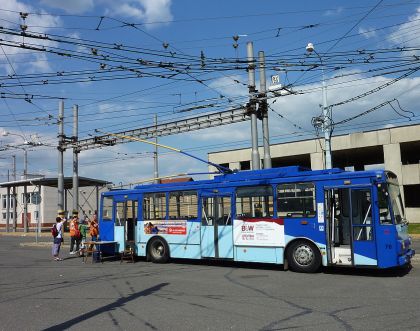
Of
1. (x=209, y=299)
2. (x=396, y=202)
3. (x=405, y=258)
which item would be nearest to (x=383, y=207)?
(x=396, y=202)

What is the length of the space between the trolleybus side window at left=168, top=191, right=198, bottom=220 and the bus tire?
3578mm

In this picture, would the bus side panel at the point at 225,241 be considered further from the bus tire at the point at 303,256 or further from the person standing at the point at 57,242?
the person standing at the point at 57,242

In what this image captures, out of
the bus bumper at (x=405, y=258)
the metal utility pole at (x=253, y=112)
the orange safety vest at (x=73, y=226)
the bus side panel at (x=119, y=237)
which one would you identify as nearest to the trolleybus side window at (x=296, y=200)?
the bus bumper at (x=405, y=258)

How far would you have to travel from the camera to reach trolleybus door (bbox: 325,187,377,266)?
1203cm

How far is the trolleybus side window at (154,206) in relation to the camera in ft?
54.0

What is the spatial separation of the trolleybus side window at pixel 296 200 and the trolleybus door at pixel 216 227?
1758 mm

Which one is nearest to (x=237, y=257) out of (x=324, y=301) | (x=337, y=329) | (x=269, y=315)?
(x=324, y=301)

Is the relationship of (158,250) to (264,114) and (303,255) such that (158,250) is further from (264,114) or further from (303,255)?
(264,114)

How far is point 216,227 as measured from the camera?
587 inches

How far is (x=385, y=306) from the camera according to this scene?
830 centimetres

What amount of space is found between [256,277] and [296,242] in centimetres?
160

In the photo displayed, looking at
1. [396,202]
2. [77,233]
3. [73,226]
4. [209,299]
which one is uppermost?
[396,202]

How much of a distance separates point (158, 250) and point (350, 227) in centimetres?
691

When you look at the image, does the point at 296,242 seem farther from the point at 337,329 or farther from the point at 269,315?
the point at 337,329
